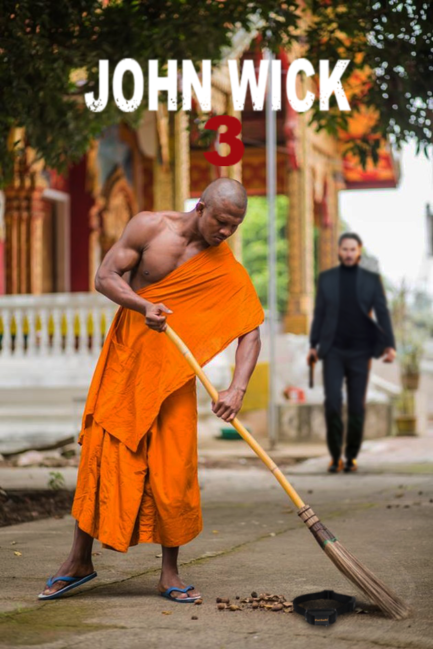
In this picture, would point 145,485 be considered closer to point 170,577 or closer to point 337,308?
point 170,577

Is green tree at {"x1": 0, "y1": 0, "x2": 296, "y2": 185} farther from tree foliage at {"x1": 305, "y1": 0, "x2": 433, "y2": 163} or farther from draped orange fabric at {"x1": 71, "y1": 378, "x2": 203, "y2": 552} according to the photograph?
draped orange fabric at {"x1": 71, "y1": 378, "x2": 203, "y2": 552}

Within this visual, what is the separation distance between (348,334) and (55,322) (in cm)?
563

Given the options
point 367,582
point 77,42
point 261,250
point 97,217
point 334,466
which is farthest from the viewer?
point 261,250

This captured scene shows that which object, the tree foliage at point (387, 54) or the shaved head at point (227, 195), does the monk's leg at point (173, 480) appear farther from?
the tree foliage at point (387, 54)

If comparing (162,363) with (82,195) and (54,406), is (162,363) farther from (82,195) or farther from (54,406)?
Result: (82,195)

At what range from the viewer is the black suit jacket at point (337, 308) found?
10.2m

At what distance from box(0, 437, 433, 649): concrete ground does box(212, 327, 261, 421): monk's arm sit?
74cm

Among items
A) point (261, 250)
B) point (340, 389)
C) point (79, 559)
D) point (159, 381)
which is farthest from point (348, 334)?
point (261, 250)

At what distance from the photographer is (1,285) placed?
19438 millimetres

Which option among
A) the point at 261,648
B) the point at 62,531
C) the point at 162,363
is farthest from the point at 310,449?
the point at 261,648

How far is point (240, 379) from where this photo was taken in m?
4.88

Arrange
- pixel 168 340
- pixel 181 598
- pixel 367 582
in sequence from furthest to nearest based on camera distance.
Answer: pixel 168 340 → pixel 181 598 → pixel 367 582

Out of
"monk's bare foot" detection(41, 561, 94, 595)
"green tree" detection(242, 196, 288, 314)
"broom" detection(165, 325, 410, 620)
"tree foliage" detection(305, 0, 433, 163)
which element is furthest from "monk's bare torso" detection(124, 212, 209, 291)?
"green tree" detection(242, 196, 288, 314)

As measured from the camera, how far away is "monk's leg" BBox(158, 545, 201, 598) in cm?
471
